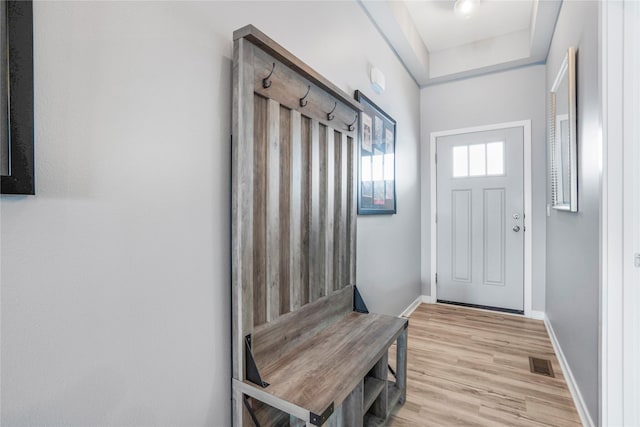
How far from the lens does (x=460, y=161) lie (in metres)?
3.41

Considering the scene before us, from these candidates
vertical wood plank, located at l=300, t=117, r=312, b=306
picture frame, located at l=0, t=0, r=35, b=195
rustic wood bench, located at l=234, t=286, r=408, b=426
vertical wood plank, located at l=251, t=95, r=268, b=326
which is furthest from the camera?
vertical wood plank, located at l=300, t=117, r=312, b=306

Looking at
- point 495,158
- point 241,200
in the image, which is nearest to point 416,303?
point 495,158

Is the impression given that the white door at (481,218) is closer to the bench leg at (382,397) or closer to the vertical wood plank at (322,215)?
the bench leg at (382,397)

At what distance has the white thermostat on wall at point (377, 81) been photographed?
2.31 meters

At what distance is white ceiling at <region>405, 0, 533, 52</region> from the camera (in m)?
2.59

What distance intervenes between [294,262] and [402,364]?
35.4 inches

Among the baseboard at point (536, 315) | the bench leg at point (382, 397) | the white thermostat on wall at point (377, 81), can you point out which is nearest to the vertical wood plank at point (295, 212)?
the bench leg at point (382, 397)

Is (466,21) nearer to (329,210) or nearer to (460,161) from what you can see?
(460,161)

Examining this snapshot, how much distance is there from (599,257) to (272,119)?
4.80ft

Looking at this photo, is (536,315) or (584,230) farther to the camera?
(536,315)

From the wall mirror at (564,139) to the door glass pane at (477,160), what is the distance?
2.26ft

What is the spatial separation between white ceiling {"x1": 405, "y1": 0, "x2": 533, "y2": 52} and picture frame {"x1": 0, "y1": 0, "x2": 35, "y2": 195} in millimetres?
2662
